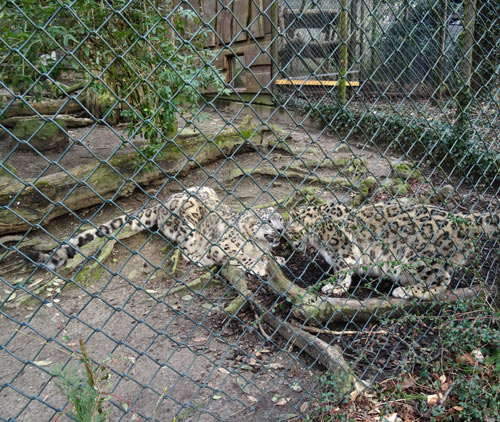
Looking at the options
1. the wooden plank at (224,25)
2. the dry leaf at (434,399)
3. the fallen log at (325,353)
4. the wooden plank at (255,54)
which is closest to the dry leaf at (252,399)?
the fallen log at (325,353)

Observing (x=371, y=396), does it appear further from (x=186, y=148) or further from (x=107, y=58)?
(x=186, y=148)

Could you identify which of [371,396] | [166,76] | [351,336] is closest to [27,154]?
[166,76]

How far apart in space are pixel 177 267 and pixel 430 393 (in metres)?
3.06

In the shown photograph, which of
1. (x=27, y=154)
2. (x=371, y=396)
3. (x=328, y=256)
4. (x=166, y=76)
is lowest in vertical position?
(x=27, y=154)

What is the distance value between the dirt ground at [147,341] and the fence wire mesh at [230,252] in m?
0.02

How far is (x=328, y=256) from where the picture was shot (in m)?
4.56

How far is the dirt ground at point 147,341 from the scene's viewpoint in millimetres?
2336

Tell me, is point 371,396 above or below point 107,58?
below

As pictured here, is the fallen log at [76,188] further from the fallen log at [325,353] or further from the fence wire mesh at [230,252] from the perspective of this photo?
the fallen log at [325,353]

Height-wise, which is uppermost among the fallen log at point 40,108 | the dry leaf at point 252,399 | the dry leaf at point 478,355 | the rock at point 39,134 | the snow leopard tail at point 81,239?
the dry leaf at point 478,355

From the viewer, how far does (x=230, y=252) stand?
514 cm

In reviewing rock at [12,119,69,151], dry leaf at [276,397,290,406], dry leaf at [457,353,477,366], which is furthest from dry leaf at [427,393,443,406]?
rock at [12,119,69,151]

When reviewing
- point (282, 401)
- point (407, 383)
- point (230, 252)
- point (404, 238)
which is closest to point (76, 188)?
point (230, 252)

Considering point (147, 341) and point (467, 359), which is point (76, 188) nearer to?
point (147, 341)
